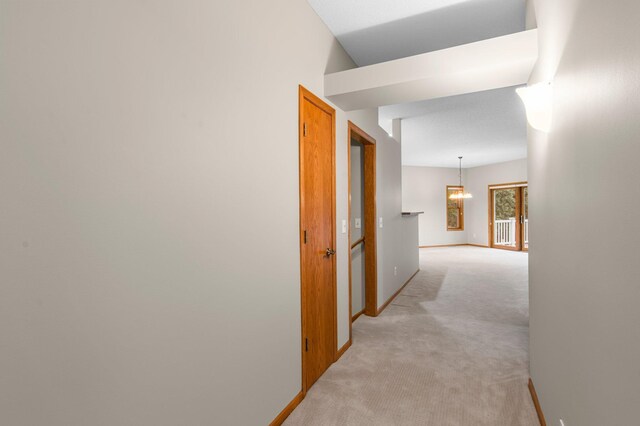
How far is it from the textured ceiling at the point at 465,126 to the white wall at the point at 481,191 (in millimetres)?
631

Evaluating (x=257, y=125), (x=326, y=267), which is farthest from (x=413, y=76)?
(x=326, y=267)

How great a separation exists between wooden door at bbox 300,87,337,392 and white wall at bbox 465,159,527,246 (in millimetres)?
8724

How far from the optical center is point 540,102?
1575mm

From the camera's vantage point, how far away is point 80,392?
945 millimetres

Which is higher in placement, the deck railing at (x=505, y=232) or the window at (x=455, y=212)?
the window at (x=455, y=212)

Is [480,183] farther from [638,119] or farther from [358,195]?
[638,119]

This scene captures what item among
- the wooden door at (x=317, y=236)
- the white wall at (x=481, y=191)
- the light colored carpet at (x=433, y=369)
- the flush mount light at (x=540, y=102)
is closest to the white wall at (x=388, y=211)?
the light colored carpet at (x=433, y=369)

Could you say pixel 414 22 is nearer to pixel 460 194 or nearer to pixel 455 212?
pixel 460 194

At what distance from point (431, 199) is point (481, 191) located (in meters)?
1.55

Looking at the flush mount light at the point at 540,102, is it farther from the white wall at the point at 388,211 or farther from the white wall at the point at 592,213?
the white wall at the point at 388,211

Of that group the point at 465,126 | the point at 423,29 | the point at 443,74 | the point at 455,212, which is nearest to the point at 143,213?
the point at 443,74

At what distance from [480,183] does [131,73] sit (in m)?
11.0

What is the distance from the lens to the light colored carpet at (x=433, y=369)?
2.02 m

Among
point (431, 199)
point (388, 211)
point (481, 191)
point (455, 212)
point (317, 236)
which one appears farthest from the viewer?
point (455, 212)
